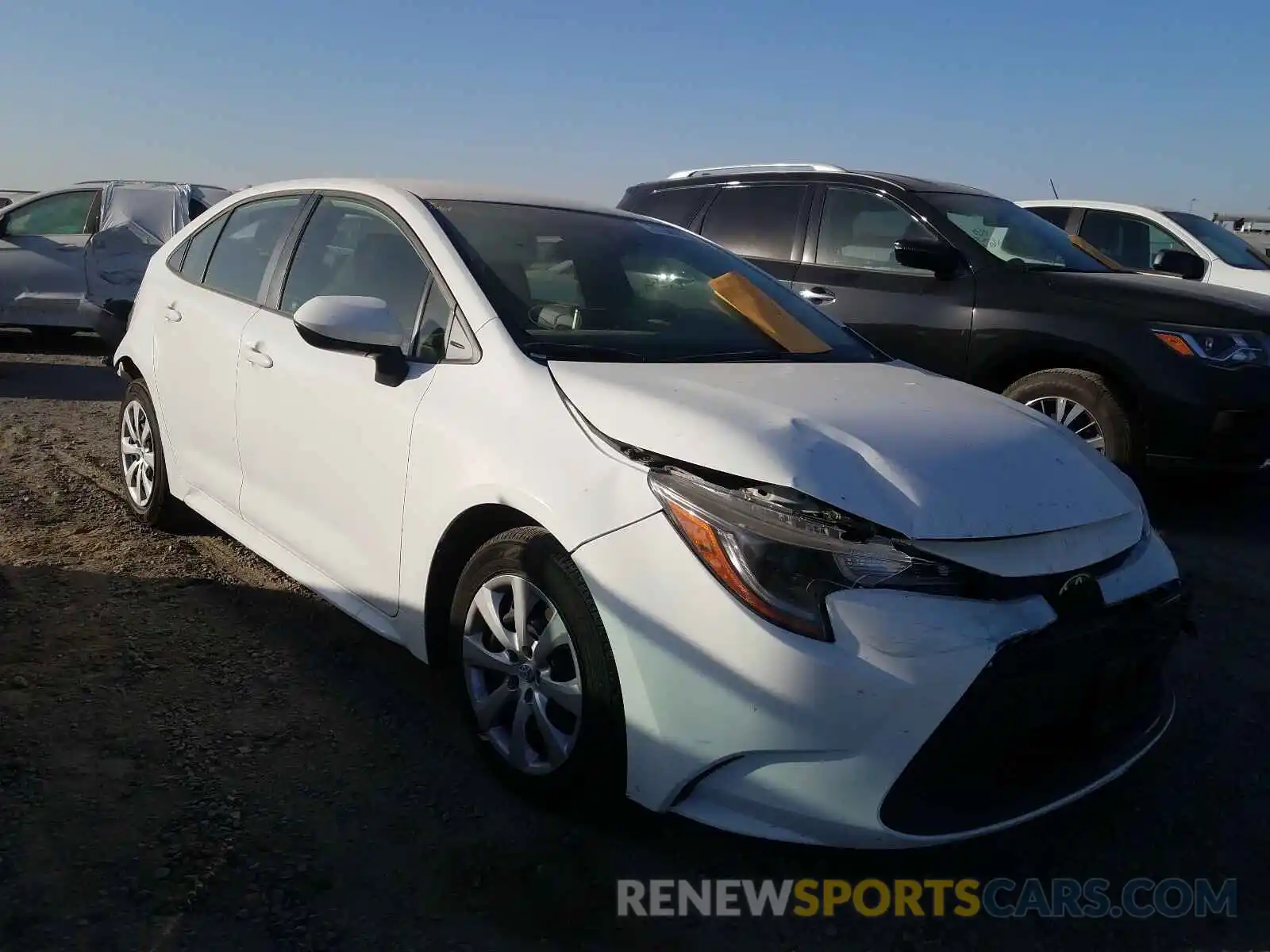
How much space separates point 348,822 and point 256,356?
1.75 meters

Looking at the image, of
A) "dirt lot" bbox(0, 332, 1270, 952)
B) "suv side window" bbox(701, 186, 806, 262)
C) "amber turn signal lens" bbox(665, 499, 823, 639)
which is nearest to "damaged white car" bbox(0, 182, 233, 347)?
"suv side window" bbox(701, 186, 806, 262)

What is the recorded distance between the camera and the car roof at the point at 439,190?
11.8ft

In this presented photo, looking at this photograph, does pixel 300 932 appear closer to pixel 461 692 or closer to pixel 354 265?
pixel 461 692

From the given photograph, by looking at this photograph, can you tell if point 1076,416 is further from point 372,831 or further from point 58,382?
point 58,382

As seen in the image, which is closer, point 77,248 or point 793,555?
point 793,555

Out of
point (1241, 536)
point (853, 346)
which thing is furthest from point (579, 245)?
point (1241, 536)

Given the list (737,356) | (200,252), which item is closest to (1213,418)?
(737,356)

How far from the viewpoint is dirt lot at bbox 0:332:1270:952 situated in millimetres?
2320

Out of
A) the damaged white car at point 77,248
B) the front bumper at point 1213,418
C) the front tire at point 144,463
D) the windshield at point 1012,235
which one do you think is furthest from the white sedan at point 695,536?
the damaged white car at point 77,248

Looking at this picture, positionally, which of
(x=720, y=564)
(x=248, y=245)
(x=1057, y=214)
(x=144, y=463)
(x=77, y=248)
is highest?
(x=1057, y=214)

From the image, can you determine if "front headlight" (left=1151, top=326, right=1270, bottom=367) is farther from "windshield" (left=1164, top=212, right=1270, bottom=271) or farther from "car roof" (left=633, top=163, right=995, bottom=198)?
"windshield" (left=1164, top=212, right=1270, bottom=271)

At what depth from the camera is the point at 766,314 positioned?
11.7 ft

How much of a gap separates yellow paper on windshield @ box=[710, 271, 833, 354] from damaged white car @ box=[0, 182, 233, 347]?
7679mm

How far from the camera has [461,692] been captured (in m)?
2.92
